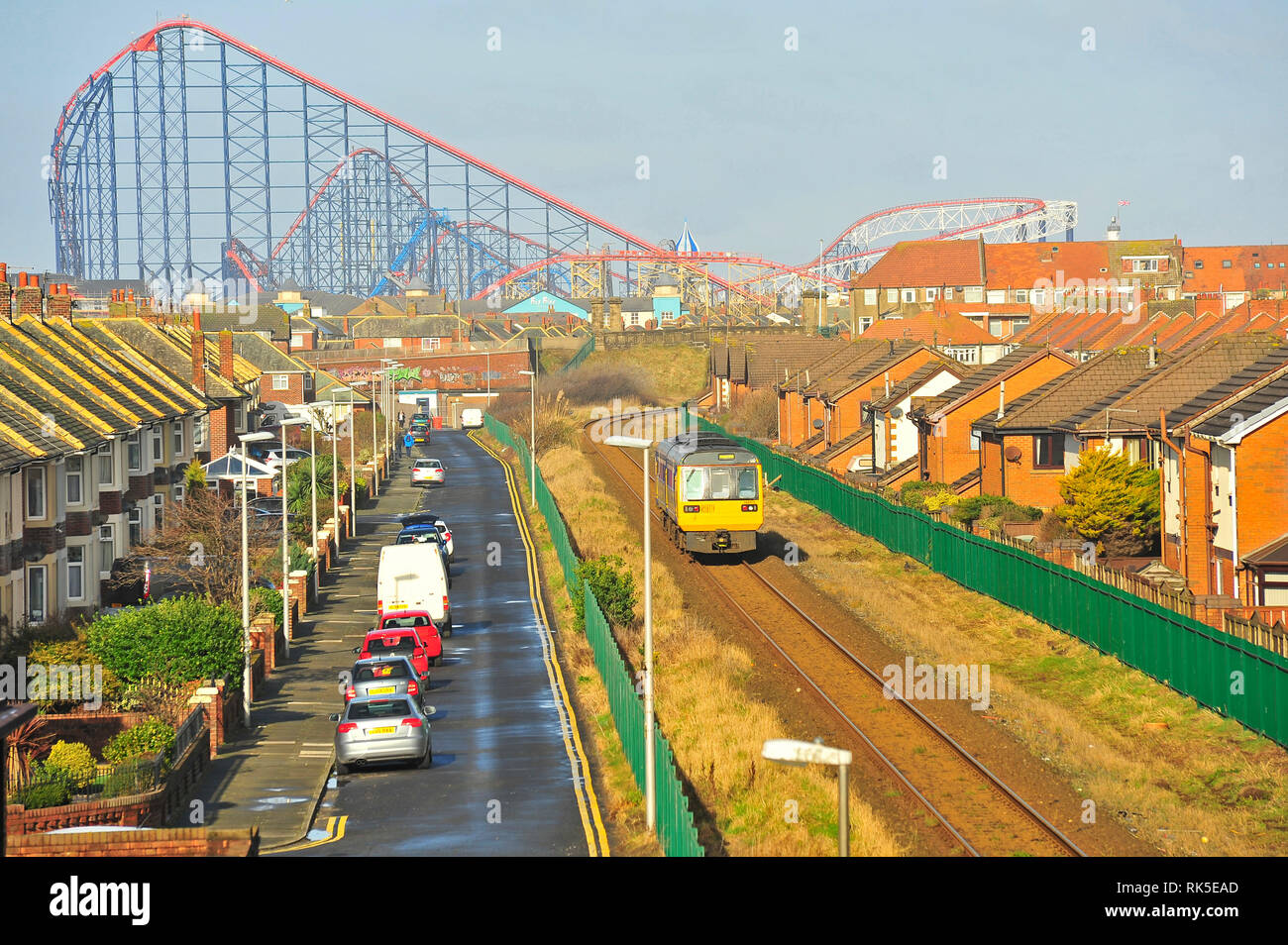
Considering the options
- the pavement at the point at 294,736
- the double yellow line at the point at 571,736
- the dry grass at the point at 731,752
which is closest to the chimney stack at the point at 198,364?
the pavement at the point at 294,736

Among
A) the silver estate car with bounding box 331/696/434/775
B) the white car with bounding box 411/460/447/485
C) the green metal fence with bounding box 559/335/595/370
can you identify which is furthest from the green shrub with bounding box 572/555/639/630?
the green metal fence with bounding box 559/335/595/370

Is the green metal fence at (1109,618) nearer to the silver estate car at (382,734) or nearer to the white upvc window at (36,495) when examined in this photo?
the silver estate car at (382,734)

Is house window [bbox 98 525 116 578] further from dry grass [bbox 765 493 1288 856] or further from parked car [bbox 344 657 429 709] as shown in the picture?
dry grass [bbox 765 493 1288 856]

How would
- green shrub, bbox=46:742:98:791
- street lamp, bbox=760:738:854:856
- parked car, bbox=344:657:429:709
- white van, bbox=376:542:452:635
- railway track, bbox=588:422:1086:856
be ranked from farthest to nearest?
1. white van, bbox=376:542:452:635
2. parked car, bbox=344:657:429:709
3. green shrub, bbox=46:742:98:791
4. railway track, bbox=588:422:1086:856
5. street lamp, bbox=760:738:854:856

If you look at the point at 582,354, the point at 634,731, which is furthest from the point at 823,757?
the point at 582,354

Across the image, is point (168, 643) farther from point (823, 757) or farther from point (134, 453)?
point (823, 757)
